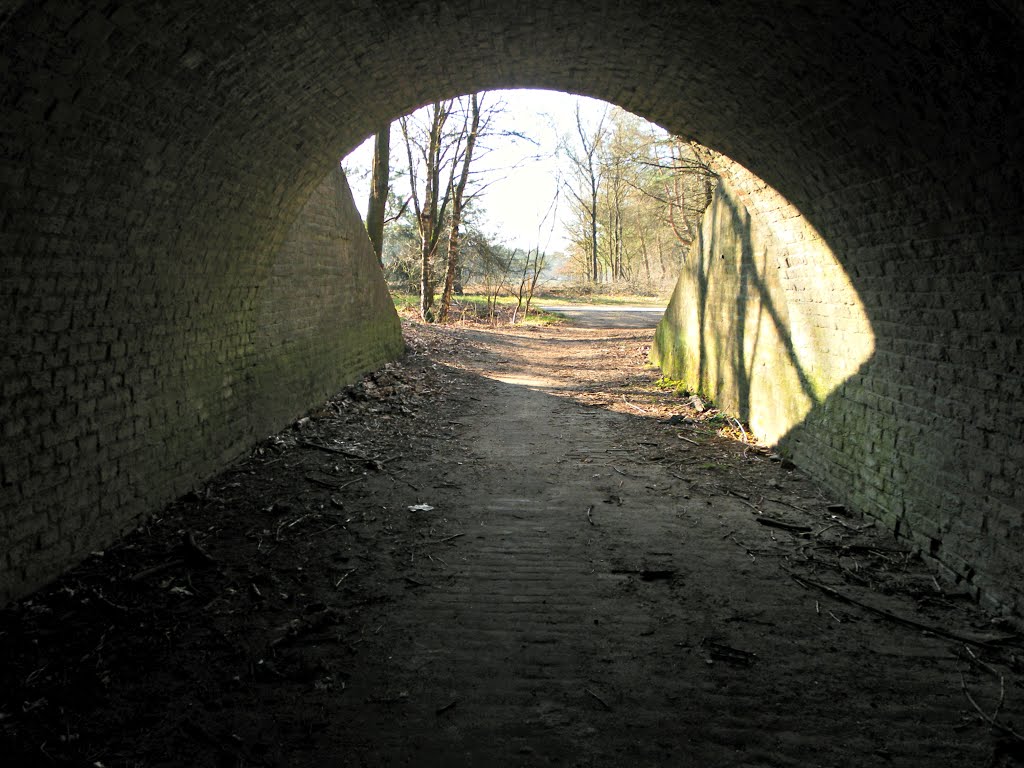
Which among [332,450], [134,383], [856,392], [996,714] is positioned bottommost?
[996,714]

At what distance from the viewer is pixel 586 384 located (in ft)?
42.8

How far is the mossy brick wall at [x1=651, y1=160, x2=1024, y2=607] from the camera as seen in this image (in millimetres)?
4289

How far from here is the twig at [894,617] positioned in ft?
12.9

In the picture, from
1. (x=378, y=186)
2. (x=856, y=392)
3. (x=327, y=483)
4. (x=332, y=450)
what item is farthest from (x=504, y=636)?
(x=378, y=186)

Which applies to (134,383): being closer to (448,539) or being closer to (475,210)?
(448,539)

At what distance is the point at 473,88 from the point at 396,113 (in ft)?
2.86

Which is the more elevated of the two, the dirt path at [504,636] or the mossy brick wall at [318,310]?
the mossy brick wall at [318,310]

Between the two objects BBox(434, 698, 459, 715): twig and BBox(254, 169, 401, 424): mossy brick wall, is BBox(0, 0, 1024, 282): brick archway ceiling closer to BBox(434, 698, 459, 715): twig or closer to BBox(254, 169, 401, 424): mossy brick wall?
BBox(254, 169, 401, 424): mossy brick wall

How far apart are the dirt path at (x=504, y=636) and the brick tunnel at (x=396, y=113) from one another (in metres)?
0.59

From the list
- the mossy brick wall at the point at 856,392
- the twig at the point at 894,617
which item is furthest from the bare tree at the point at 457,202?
the twig at the point at 894,617

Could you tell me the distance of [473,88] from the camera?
22.6 ft

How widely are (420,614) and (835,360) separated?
471 centimetres

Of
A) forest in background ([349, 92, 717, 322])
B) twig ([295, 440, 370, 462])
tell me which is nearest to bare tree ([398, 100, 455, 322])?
forest in background ([349, 92, 717, 322])

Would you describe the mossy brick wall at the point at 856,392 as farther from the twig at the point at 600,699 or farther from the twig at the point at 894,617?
the twig at the point at 600,699
